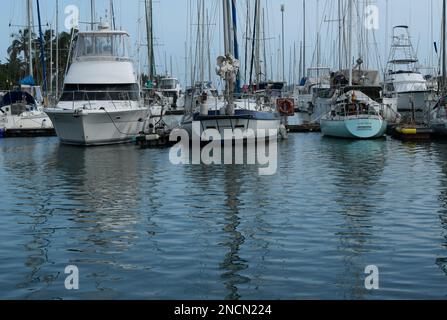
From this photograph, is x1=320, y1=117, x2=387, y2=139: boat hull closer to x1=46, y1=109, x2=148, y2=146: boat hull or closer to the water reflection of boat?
the water reflection of boat

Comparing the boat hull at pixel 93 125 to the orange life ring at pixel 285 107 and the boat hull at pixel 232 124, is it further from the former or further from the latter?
the orange life ring at pixel 285 107

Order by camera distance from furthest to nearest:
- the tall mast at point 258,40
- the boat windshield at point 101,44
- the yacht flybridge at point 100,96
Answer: the tall mast at point 258,40 < the boat windshield at point 101,44 < the yacht flybridge at point 100,96

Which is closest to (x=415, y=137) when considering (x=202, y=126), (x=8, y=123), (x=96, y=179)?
(x=202, y=126)

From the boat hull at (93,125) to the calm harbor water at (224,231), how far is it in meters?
9.37

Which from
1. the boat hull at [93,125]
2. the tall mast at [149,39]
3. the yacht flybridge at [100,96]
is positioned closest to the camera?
the boat hull at [93,125]

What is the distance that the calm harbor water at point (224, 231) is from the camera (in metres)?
11.2

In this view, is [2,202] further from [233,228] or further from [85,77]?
[85,77]

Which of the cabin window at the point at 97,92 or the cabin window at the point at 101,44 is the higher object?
the cabin window at the point at 101,44

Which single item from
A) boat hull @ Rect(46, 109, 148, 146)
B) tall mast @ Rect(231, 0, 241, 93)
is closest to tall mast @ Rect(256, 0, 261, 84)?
tall mast @ Rect(231, 0, 241, 93)

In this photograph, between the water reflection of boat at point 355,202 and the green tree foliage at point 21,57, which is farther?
the green tree foliage at point 21,57

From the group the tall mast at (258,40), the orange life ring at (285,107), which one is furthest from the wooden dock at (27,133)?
the orange life ring at (285,107)

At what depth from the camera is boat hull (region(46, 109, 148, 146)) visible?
3691 cm

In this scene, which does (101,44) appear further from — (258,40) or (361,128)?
(361,128)
